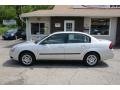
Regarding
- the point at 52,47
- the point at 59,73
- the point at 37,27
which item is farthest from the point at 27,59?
the point at 37,27

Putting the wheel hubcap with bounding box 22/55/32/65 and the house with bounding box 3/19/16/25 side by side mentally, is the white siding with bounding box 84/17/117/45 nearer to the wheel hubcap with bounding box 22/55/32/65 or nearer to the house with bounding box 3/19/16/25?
the wheel hubcap with bounding box 22/55/32/65

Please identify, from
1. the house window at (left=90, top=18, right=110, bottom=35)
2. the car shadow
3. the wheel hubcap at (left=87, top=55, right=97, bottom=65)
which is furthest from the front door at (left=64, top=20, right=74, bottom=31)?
the wheel hubcap at (left=87, top=55, right=97, bottom=65)

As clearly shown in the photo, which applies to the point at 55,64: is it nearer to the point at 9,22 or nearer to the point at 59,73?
the point at 59,73

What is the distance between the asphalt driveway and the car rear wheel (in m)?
0.23

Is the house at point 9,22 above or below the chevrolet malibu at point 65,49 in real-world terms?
above

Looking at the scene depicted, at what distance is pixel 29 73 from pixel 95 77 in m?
2.49

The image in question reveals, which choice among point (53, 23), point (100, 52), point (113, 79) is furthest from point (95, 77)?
point (53, 23)

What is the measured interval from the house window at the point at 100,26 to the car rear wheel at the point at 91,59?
9.07 meters

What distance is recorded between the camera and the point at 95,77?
762cm

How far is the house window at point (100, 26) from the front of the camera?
59.2 feet

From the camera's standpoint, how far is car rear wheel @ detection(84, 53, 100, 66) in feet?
31.0

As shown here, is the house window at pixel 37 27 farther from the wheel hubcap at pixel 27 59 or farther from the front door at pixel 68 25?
the wheel hubcap at pixel 27 59

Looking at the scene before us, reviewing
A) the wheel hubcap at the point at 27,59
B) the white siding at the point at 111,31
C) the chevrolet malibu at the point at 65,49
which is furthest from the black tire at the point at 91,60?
the white siding at the point at 111,31

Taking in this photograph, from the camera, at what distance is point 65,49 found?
9305 millimetres
